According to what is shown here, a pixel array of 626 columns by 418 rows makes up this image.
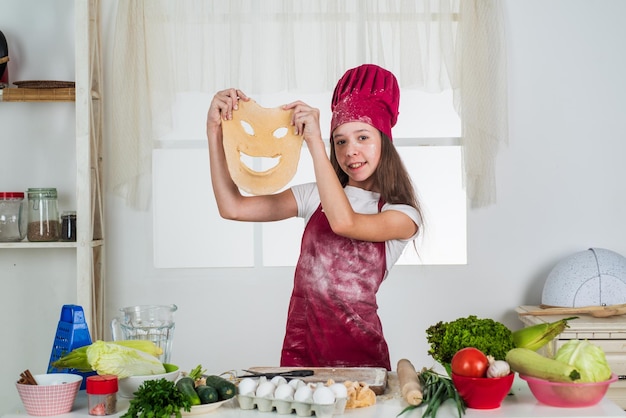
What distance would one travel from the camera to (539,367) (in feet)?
6.61

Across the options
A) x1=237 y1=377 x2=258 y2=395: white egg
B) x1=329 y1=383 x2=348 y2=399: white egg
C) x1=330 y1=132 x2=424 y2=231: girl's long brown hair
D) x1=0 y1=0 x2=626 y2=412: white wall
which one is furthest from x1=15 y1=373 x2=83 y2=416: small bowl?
x1=0 y1=0 x2=626 y2=412: white wall

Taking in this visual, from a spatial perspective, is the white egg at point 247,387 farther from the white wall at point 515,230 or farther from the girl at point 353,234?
the white wall at point 515,230

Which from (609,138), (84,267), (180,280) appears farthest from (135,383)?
(609,138)

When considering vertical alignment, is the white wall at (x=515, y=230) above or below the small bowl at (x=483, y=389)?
above

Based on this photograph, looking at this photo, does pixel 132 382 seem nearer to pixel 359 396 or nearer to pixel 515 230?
pixel 359 396

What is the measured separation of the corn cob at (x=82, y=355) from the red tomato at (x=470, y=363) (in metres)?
0.81

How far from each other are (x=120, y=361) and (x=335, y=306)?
92cm

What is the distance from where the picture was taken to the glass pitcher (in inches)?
90.4

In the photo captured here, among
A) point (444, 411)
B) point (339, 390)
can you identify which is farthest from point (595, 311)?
point (339, 390)

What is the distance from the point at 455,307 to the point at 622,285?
82cm

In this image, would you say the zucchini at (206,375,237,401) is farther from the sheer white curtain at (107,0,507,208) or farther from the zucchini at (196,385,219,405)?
the sheer white curtain at (107,0,507,208)

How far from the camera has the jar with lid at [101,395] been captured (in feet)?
6.46

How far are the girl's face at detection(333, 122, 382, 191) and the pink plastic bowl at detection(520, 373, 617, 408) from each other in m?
1.04

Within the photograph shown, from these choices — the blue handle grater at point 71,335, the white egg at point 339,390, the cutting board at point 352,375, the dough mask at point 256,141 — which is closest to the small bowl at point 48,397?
the blue handle grater at point 71,335
